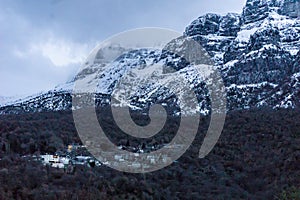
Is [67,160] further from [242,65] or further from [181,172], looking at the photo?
[242,65]

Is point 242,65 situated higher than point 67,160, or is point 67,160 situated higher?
point 242,65

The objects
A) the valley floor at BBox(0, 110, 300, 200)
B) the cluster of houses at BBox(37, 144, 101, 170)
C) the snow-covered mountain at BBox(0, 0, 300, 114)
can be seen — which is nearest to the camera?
the valley floor at BBox(0, 110, 300, 200)

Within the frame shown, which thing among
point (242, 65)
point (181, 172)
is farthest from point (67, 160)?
point (242, 65)

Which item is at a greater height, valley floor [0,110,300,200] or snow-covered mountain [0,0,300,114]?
snow-covered mountain [0,0,300,114]

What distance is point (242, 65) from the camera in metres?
120

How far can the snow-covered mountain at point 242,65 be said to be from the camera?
104 metres

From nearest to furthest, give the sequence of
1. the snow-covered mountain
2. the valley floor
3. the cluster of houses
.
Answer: the valley floor
the cluster of houses
the snow-covered mountain

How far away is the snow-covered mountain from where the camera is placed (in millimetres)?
104000

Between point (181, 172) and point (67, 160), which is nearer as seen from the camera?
point (67, 160)

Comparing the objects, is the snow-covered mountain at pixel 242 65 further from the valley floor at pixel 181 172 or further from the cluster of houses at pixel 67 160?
the cluster of houses at pixel 67 160

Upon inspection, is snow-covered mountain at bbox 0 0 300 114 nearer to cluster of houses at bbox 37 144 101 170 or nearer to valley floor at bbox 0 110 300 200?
valley floor at bbox 0 110 300 200

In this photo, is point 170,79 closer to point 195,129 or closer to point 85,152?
point 195,129

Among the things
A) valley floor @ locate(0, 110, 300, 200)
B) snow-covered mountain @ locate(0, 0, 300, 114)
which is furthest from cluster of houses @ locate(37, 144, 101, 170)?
snow-covered mountain @ locate(0, 0, 300, 114)

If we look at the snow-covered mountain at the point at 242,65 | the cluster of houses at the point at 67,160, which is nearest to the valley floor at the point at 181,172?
the cluster of houses at the point at 67,160
